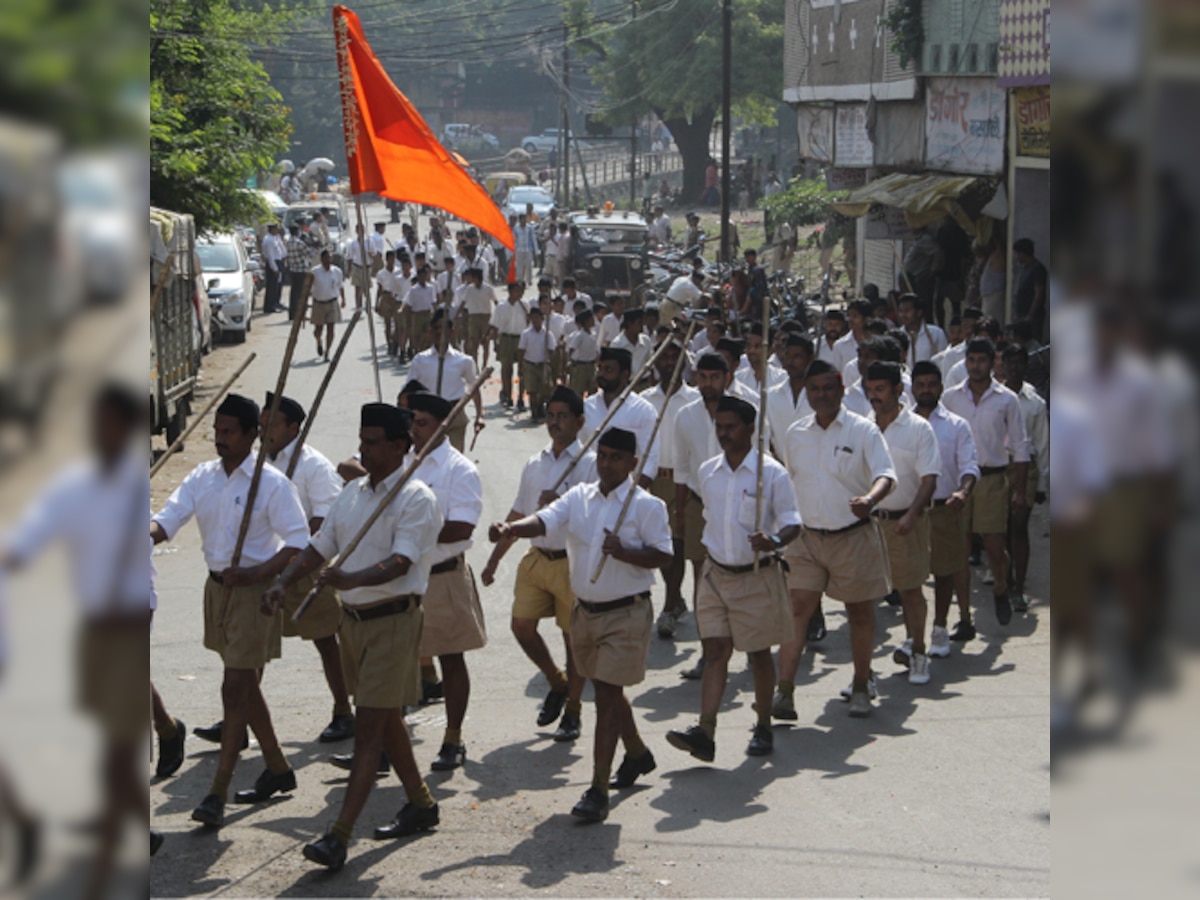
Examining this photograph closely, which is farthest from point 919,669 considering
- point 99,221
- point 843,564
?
point 99,221

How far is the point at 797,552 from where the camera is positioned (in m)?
8.41

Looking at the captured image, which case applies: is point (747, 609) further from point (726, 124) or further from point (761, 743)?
point (726, 124)

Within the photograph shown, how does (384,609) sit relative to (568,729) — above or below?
above

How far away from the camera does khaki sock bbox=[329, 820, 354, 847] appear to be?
19.7 feet

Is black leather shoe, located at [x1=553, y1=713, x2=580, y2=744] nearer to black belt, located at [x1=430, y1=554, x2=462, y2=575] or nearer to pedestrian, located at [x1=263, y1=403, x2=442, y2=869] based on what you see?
black belt, located at [x1=430, y1=554, x2=462, y2=575]

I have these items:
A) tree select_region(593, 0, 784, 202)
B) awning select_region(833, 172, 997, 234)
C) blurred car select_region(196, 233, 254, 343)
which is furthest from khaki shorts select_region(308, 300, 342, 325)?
tree select_region(593, 0, 784, 202)

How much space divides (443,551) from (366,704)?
1537mm

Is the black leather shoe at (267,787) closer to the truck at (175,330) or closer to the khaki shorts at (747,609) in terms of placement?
the khaki shorts at (747,609)

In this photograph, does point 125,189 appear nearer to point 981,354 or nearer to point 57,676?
point 57,676

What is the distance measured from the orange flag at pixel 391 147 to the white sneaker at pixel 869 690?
10.8 ft

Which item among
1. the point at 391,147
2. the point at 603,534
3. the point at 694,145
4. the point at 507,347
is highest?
the point at 694,145

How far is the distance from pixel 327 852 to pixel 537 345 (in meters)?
13.6

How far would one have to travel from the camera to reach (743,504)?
7348 mm

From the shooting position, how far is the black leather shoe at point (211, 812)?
6.45 m
